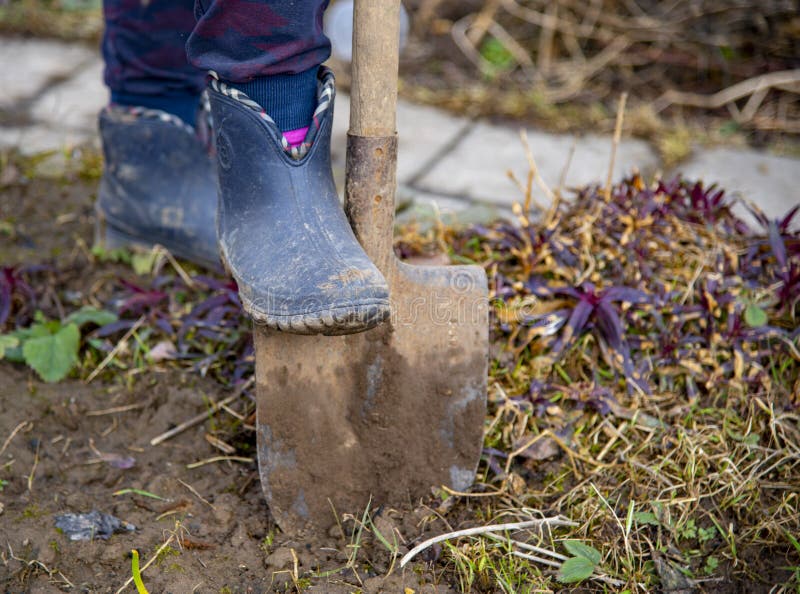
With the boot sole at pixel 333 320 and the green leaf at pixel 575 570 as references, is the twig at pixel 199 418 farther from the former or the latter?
the green leaf at pixel 575 570

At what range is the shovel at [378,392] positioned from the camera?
145 cm

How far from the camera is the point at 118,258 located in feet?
6.94

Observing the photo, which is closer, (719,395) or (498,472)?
(498,472)

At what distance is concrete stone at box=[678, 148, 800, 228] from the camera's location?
97.9 inches

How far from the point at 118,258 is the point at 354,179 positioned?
0.96 metres

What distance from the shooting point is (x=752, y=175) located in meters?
2.69

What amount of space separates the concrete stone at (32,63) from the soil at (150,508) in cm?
178

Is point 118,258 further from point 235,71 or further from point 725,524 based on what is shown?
point 725,524

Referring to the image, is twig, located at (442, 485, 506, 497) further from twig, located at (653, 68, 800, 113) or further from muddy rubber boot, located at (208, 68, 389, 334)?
twig, located at (653, 68, 800, 113)

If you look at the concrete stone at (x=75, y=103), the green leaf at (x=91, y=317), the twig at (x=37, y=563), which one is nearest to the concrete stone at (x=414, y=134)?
the concrete stone at (x=75, y=103)

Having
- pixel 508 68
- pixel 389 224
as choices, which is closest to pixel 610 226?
pixel 389 224

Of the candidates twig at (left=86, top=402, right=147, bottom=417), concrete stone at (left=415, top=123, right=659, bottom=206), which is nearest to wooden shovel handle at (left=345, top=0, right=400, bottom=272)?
twig at (left=86, top=402, right=147, bottom=417)

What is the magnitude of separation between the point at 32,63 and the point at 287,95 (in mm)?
2428

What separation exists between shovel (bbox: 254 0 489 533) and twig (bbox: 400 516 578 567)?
0.14 metres
